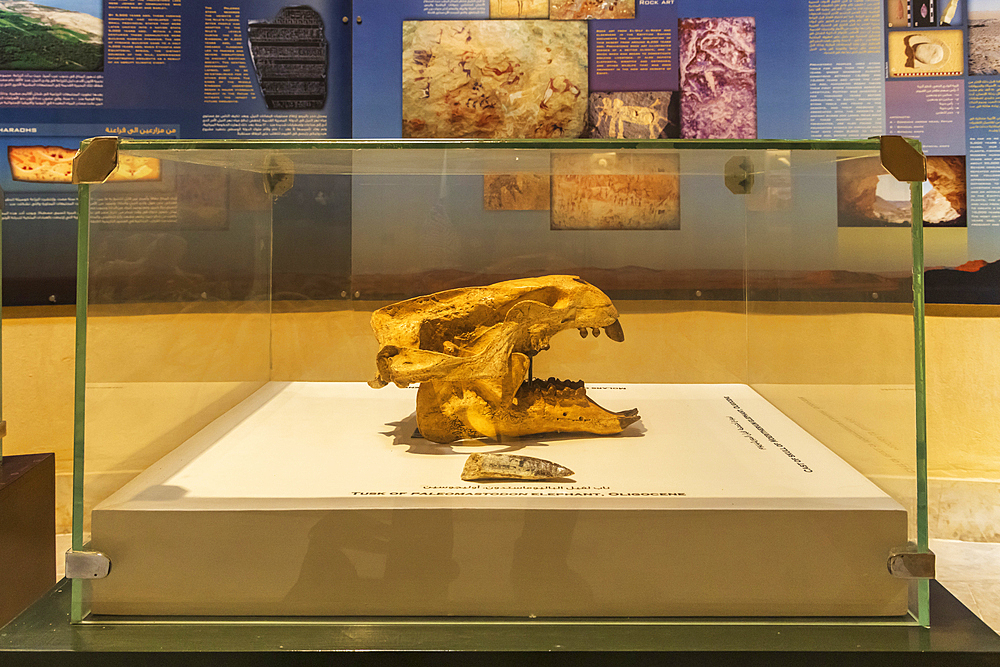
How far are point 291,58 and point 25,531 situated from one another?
1.81 meters

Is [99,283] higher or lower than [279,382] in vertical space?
higher

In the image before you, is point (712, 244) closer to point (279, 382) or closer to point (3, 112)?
point (279, 382)

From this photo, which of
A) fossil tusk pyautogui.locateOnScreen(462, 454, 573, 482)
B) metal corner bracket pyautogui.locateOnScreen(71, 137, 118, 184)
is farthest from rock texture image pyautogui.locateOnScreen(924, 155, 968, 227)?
metal corner bracket pyautogui.locateOnScreen(71, 137, 118, 184)

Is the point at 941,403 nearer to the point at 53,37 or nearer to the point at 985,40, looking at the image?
the point at 985,40

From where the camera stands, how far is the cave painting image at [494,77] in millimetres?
2770

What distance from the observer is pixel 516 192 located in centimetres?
150

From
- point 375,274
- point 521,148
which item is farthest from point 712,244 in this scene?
point 375,274

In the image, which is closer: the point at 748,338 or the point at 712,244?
the point at 712,244

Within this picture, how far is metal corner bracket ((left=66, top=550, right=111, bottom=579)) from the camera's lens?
1.18 meters

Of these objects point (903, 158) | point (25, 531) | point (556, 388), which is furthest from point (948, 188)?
point (25, 531)

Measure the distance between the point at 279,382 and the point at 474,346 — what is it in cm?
60

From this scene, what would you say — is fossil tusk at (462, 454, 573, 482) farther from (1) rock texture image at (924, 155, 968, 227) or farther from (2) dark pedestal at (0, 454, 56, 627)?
(1) rock texture image at (924, 155, 968, 227)

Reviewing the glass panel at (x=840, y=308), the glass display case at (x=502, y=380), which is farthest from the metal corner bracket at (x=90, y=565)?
the glass panel at (x=840, y=308)

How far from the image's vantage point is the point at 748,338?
69.7 inches
